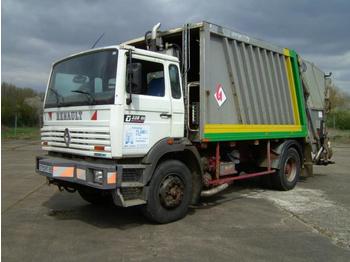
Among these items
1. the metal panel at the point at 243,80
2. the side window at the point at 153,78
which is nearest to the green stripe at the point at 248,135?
the metal panel at the point at 243,80

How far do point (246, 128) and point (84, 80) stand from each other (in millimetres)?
3341

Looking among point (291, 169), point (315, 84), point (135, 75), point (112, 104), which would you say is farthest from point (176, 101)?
point (315, 84)

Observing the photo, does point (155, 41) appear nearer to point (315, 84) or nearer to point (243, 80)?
point (243, 80)

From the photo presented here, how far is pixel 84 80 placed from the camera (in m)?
6.27

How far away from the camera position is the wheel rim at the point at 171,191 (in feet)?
20.4

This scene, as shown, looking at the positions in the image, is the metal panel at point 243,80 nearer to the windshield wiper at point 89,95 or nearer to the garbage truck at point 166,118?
the garbage truck at point 166,118

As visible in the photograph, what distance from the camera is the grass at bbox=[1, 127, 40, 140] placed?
32656 millimetres

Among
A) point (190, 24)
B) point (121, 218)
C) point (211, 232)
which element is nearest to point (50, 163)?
point (121, 218)

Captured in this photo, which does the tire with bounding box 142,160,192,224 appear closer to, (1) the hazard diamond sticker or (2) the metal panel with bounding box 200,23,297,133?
(2) the metal panel with bounding box 200,23,297,133

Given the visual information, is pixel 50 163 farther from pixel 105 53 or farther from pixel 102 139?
pixel 105 53

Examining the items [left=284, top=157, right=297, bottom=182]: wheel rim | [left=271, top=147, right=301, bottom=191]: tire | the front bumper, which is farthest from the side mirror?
[left=284, top=157, right=297, bottom=182]: wheel rim

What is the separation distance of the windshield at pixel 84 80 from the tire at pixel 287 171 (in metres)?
4.98

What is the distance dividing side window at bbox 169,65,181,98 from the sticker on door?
2.81 feet

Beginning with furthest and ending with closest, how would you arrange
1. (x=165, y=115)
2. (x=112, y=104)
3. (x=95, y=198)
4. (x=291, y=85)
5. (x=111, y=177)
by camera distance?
1. (x=291, y=85)
2. (x=95, y=198)
3. (x=165, y=115)
4. (x=112, y=104)
5. (x=111, y=177)
